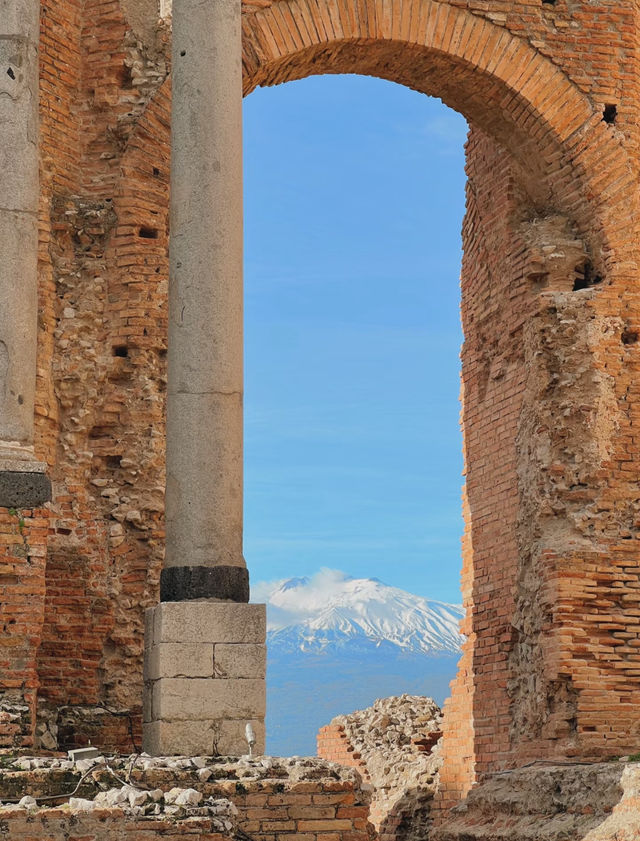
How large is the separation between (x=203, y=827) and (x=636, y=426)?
249 inches

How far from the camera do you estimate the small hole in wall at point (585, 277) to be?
43.1ft

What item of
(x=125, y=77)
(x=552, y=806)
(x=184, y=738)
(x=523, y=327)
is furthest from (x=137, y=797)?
(x=523, y=327)

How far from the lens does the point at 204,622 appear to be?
31.1ft

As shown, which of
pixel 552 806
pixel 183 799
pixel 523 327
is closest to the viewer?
pixel 183 799

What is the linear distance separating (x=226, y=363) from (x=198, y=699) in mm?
2265

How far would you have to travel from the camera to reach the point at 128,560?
11.4m

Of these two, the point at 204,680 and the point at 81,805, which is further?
the point at 204,680

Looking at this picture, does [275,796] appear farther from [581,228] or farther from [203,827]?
[581,228]

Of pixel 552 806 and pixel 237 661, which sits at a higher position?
pixel 237 661

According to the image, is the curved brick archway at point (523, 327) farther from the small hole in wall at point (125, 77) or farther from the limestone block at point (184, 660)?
the limestone block at point (184, 660)

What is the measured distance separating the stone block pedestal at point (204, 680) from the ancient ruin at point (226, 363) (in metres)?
0.02

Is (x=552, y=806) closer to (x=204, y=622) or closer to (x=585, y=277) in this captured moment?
(x=204, y=622)

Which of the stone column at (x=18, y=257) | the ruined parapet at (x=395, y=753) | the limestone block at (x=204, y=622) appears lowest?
the ruined parapet at (x=395, y=753)

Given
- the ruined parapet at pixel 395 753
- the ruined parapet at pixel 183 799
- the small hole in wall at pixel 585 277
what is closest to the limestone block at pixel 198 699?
the ruined parapet at pixel 183 799
